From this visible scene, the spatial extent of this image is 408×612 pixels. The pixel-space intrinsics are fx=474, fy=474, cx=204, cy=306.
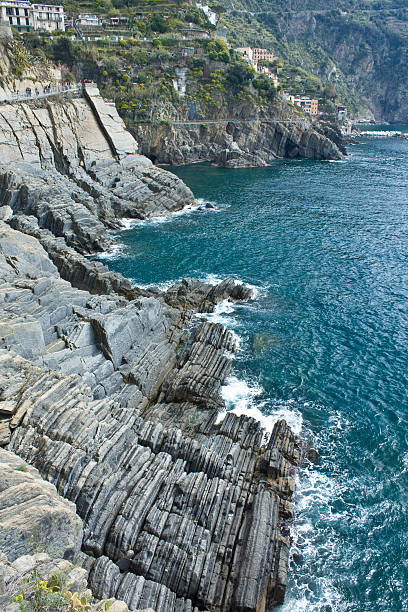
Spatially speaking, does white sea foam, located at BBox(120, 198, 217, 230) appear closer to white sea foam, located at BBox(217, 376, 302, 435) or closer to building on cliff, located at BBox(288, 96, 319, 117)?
white sea foam, located at BBox(217, 376, 302, 435)

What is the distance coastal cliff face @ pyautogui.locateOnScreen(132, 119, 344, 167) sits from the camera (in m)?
136

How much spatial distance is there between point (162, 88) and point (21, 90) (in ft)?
176

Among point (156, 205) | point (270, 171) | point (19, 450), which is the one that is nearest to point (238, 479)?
point (19, 450)

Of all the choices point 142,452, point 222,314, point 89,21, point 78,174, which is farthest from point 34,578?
point 89,21

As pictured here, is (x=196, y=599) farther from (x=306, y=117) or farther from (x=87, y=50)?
(x=306, y=117)

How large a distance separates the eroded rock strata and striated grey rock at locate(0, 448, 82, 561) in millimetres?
3310

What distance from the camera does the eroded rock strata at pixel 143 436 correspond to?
24609mm

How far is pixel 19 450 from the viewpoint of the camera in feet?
85.9

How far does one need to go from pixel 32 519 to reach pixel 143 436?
12.2 metres

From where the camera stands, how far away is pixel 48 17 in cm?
14325

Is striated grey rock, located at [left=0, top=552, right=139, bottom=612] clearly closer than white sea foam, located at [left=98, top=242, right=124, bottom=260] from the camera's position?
Yes

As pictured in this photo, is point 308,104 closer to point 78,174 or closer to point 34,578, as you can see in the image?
point 78,174

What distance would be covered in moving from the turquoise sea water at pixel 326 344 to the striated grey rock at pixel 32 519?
12762 millimetres

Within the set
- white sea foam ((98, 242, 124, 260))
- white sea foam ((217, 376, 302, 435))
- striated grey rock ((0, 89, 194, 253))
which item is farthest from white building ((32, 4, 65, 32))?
white sea foam ((217, 376, 302, 435))
